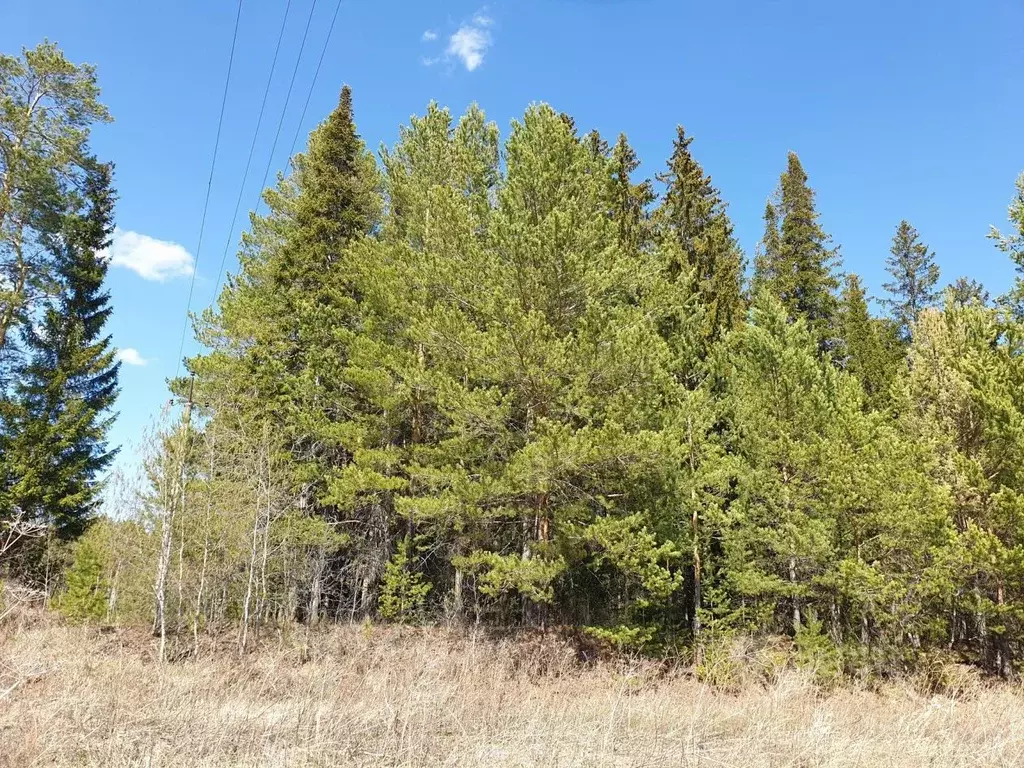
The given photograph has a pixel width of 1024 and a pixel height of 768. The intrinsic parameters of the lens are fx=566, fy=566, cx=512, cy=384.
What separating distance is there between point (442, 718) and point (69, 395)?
18080 mm

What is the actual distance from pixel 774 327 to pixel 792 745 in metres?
10.5

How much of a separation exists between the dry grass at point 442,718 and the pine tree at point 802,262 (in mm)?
17422

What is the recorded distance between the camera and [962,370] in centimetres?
1264

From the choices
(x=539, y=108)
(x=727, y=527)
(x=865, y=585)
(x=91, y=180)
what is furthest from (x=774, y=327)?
(x=91, y=180)

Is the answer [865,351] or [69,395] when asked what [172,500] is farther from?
[865,351]

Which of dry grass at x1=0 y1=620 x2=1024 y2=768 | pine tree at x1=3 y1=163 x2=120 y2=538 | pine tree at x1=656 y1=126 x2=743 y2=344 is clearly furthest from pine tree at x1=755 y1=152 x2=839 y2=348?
pine tree at x1=3 y1=163 x2=120 y2=538

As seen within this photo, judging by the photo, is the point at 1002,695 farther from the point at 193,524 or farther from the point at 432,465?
the point at 193,524

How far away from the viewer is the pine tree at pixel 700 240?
685 inches

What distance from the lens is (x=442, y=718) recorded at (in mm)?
6492

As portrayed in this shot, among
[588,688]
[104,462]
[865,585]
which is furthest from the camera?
[104,462]

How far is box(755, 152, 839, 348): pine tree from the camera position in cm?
2467

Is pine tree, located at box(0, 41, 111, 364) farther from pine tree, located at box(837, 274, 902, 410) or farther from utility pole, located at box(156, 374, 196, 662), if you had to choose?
pine tree, located at box(837, 274, 902, 410)

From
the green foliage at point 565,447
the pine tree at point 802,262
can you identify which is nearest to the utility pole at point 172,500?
the green foliage at point 565,447

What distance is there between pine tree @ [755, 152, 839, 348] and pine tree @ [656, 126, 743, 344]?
6.00 meters
